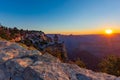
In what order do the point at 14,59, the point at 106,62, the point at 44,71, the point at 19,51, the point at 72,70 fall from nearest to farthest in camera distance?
the point at 44,71, the point at 72,70, the point at 14,59, the point at 19,51, the point at 106,62

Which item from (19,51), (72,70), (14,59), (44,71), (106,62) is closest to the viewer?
(44,71)

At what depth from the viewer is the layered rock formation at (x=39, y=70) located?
10.4 metres

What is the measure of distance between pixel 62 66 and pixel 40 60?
1.49 metres

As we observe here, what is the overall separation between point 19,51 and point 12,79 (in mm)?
3328

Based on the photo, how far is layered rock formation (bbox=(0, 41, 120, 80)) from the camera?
34.2ft

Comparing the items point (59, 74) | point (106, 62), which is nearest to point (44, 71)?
point (59, 74)

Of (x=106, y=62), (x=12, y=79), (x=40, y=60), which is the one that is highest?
(x=40, y=60)

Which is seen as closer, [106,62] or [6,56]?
[6,56]

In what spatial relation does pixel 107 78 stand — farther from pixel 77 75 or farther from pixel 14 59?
pixel 14 59

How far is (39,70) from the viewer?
34.7ft

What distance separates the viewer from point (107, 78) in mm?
10992

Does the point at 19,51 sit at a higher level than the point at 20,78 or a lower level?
higher

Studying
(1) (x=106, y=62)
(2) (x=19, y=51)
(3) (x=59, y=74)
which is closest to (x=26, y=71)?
(3) (x=59, y=74)

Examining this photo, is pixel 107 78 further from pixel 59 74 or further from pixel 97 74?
pixel 59 74
